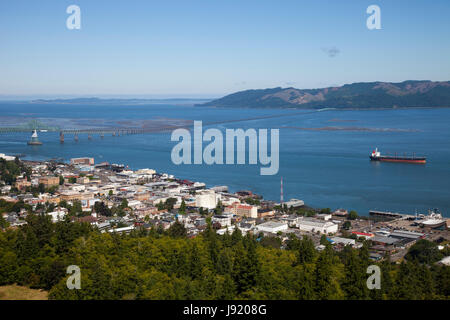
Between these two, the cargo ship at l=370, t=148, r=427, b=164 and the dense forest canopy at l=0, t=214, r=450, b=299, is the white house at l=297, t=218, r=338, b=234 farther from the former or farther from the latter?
the cargo ship at l=370, t=148, r=427, b=164

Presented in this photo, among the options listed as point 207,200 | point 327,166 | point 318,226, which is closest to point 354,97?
point 327,166

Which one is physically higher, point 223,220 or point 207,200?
point 207,200

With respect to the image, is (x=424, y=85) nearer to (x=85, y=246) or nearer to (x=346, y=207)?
(x=346, y=207)

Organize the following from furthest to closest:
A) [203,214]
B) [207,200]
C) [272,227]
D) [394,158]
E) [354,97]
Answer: [354,97] → [394,158] → [207,200] → [203,214] → [272,227]

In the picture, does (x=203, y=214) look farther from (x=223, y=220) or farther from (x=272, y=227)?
(x=272, y=227)

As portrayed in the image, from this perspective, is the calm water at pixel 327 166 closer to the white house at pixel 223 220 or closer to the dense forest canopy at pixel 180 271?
the white house at pixel 223 220

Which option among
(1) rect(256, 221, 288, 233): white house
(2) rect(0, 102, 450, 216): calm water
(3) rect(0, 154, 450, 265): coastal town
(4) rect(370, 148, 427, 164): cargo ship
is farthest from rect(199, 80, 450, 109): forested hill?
(1) rect(256, 221, 288, 233): white house

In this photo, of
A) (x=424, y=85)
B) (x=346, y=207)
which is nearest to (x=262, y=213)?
(x=346, y=207)
